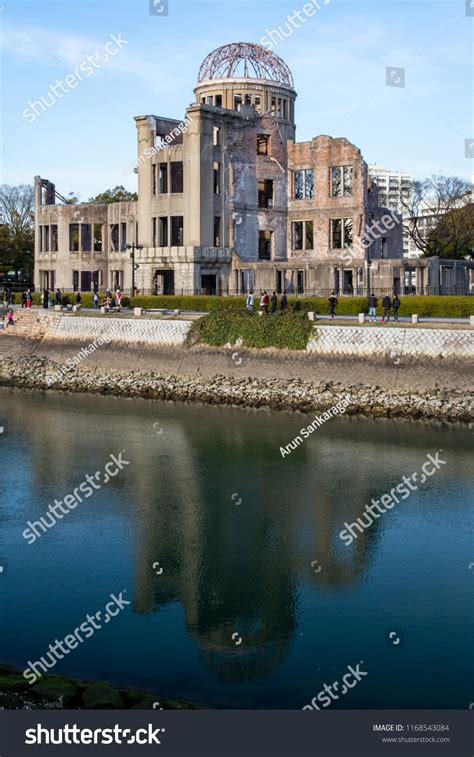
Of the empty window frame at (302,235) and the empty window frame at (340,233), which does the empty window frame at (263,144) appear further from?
the empty window frame at (340,233)

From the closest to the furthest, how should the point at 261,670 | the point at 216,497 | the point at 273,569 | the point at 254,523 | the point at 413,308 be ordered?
the point at 261,670, the point at 273,569, the point at 254,523, the point at 216,497, the point at 413,308

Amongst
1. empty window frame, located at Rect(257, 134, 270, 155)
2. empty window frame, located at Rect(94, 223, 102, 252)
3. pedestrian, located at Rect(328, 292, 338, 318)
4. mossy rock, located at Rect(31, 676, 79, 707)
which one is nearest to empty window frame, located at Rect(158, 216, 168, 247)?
empty window frame, located at Rect(257, 134, 270, 155)

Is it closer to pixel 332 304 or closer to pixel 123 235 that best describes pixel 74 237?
pixel 123 235

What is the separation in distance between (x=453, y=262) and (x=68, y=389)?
2824 cm

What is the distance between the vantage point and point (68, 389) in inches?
1980

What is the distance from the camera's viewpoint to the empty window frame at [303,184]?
6869cm

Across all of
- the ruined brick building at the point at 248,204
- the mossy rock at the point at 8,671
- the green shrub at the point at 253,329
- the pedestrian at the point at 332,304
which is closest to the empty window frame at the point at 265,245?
the ruined brick building at the point at 248,204

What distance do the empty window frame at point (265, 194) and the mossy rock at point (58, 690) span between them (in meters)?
57.7

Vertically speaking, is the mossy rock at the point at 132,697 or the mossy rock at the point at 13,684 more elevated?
the mossy rock at the point at 13,684

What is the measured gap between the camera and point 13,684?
1450 centimetres

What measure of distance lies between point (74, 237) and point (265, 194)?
18338 millimetres

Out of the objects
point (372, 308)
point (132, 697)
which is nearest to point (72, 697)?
point (132, 697)

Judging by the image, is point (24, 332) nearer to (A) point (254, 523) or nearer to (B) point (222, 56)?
(B) point (222, 56)
